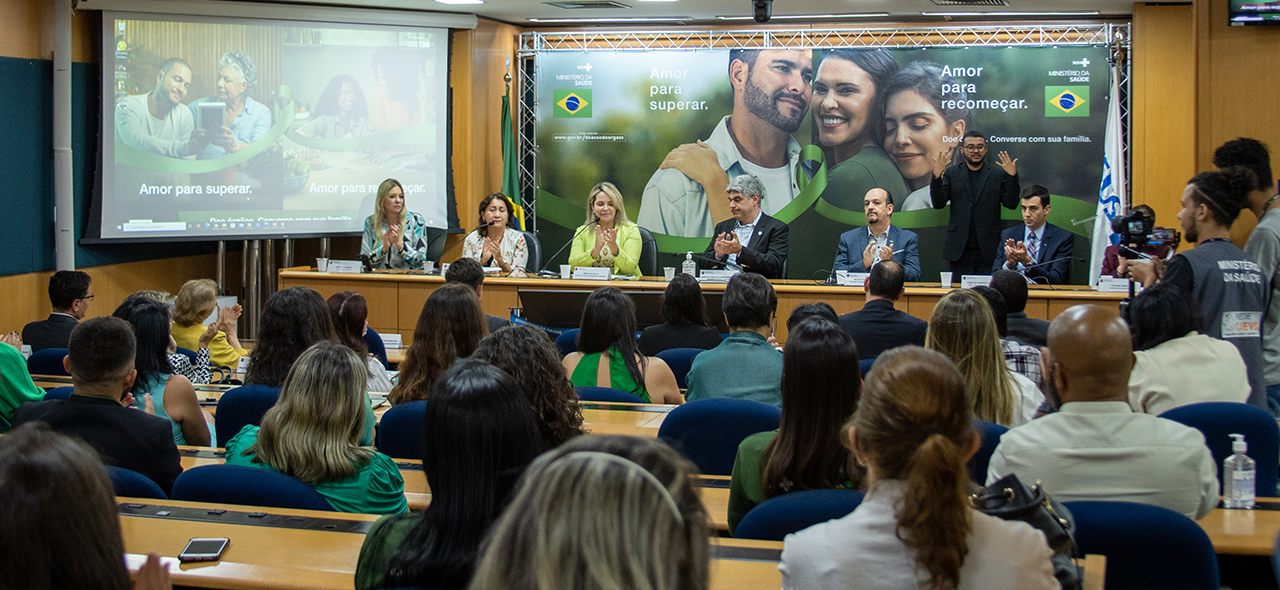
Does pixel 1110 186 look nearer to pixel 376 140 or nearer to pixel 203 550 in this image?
pixel 376 140

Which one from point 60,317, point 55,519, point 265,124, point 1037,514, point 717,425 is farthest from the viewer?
point 265,124

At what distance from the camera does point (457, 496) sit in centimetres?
159

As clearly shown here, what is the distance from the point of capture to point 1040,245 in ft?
23.5

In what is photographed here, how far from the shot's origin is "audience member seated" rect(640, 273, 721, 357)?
4.46 m

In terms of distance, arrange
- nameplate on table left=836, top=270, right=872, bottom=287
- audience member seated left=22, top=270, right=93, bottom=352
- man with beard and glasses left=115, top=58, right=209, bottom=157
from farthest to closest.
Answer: man with beard and glasses left=115, top=58, right=209, bottom=157 → nameplate on table left=836, top=270, right=872, bottom=287 → audience member seated left=22, top=270, right=93, bottom=352

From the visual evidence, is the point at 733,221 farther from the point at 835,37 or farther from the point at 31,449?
the point at 31,449

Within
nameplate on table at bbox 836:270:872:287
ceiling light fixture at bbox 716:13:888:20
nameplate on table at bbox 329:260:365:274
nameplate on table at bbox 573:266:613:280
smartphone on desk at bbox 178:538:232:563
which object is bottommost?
smartphone on desk at bbox 178:538:232:563

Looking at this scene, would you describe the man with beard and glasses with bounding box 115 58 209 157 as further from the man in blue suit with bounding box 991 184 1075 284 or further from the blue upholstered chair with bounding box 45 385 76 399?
the man in blue suit with bounding box 991 184 1075 284

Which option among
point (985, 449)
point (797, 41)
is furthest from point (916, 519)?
point (797, 41)

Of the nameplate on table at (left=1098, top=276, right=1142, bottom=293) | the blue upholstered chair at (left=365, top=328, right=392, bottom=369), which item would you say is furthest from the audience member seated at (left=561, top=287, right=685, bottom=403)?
the nameplate on table at (left=1098, top=276, right=1142, bottom=293)

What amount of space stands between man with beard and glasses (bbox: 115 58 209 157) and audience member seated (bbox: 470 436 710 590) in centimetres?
806

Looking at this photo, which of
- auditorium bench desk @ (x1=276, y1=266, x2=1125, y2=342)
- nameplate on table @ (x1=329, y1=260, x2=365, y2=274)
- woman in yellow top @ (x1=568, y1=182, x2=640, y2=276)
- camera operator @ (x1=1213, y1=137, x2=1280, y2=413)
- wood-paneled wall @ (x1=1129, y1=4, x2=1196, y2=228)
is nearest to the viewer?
camera operator @ (x1=1213, y1=137, x2=1280, y2=413)

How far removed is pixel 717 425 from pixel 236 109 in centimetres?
677

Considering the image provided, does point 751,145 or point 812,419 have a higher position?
point 751,145
